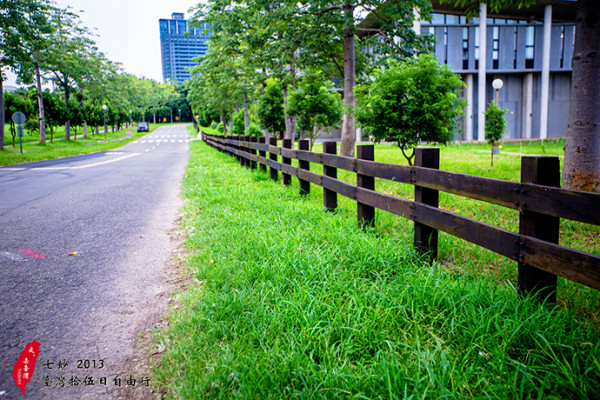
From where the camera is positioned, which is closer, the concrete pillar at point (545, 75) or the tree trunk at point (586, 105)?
the tree trunk at point (586, 105)

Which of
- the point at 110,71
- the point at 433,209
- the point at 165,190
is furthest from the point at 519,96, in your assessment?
the point at 110,71

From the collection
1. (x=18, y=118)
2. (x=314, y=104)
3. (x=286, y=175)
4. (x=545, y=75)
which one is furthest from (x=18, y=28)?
(x=545, y=75)

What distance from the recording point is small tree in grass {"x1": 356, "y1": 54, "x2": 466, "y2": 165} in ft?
31.9

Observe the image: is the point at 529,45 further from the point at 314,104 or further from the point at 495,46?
the point at 314,104

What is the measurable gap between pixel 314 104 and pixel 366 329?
2021cm

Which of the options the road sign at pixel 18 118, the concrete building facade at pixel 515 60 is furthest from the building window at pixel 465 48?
the road sign at pixel 18 118

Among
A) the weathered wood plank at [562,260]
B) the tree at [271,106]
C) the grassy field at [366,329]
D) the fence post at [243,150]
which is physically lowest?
the grassy field at [366,329]

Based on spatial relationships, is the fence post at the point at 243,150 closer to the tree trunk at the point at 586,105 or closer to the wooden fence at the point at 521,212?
the wooden fence at the point at 521,212

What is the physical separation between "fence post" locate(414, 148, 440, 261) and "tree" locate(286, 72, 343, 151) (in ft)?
56.5

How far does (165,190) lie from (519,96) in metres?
38.9

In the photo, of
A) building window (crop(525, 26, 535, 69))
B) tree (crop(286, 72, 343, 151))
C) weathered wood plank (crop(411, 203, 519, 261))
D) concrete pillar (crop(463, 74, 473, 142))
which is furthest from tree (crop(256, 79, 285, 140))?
building window (crop(525, 26, 535, 69))

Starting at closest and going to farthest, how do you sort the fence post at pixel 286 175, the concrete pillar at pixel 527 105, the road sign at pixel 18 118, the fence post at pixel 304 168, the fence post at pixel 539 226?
the fence post at pixel 539 226
the fence post at pixel 304 168
the fence post at pixel 286 175
the road sign at pixel 18 118
the concrete pillar at pixel 527 105

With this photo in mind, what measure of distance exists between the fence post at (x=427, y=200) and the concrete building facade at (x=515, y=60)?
115ft

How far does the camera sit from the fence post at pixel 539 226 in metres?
2.69
